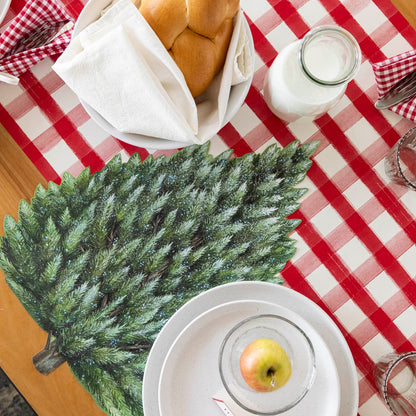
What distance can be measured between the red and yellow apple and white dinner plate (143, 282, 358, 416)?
0.06 m

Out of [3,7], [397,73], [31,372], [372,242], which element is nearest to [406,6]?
[397,73]

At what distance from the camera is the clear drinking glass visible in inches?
29.1

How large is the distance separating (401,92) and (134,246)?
0.49 metres

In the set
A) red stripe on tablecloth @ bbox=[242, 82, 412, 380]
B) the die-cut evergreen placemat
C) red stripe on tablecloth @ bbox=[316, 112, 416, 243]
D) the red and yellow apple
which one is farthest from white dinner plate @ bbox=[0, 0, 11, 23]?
the red and yellow apple

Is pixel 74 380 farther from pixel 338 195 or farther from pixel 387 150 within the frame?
pixel 387 150

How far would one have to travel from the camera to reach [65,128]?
0.79 meters

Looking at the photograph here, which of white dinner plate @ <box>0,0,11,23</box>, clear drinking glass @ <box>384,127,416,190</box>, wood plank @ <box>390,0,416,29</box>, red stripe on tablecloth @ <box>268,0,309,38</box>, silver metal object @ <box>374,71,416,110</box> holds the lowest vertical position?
clear drinking glass @ <box>384,127,416,190</box>

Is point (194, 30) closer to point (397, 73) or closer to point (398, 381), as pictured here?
point (397, 73)

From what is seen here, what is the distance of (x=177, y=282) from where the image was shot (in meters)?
0.78

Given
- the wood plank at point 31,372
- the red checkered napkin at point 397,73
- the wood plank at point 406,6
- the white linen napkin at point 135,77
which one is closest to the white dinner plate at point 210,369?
the wood plank at point 31,372

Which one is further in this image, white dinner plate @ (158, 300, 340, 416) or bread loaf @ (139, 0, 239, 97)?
white dinner plate @ (158, 300, 340, 416)

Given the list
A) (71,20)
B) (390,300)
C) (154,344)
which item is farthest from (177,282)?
(71,20)

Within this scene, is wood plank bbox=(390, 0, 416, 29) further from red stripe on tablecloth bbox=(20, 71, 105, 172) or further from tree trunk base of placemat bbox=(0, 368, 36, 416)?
tree trunk base of placemat bbox=(0, 368, 36, 416)

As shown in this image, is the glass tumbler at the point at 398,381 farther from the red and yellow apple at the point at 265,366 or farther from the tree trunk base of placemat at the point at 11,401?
the tree trunk base of placemat at the point at 11,401
